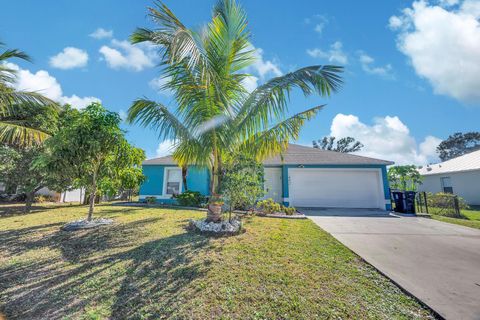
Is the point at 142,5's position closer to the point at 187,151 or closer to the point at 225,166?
the point at 187,151

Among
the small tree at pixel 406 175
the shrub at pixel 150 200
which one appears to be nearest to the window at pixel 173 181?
the shrub at pixel 150 200

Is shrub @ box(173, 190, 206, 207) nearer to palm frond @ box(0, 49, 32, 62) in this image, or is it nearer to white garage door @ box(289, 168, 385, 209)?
white garage door @ box(289, 168, 385, 209)

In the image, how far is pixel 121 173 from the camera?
7418mm

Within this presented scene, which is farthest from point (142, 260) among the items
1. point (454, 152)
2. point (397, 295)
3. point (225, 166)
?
point (454, 152)

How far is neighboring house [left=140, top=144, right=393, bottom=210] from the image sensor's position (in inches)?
498

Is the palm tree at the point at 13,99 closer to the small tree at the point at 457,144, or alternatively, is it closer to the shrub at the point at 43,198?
the shrub at the point at 43,198

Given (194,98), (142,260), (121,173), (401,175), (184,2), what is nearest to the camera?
(142,260)

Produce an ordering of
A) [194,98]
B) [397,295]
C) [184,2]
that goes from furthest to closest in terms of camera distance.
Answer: [184,2], [194,98], [397,295]

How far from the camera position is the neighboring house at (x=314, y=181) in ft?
41.5

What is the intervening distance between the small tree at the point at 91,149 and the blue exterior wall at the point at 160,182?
6.45 meters

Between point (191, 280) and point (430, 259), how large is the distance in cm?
491

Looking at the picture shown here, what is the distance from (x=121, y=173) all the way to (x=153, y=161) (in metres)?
6.79

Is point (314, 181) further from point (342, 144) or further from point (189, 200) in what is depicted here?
point (342, 144)

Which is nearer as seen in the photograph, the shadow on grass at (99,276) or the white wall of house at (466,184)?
the shadow on grass at (99,276)
